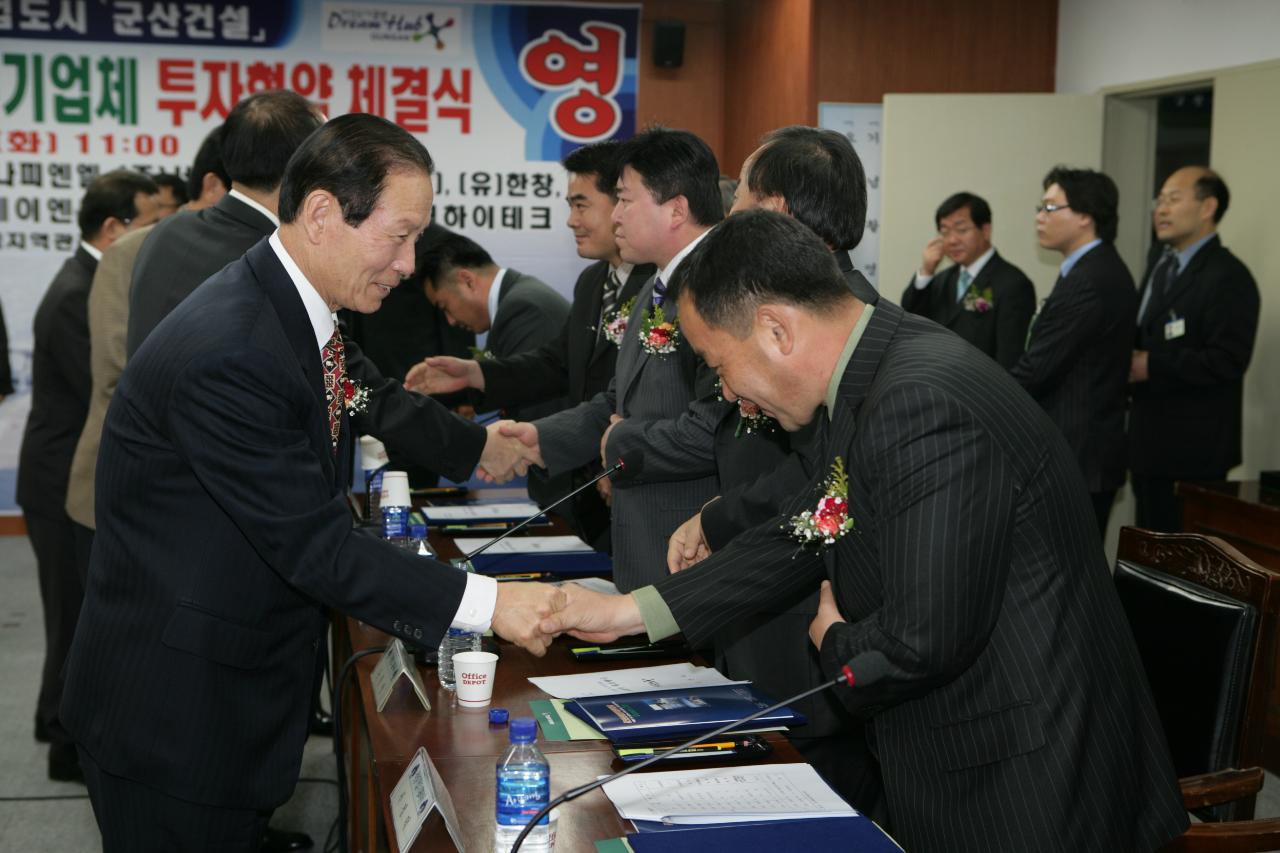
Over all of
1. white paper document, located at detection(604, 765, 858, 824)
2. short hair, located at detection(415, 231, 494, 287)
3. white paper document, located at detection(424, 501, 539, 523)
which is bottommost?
white paper document, located at detection(424, 501, 539, 523)

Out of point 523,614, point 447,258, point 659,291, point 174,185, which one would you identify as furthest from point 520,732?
point 174,185

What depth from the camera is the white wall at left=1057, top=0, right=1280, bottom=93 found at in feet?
16.4

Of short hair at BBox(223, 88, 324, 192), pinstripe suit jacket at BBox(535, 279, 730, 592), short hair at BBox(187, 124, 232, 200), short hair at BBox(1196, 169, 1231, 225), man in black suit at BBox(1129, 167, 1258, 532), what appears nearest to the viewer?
short hair at BBox(223, 88, 324, 192)

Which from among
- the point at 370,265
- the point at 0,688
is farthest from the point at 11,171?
the point at 370,265

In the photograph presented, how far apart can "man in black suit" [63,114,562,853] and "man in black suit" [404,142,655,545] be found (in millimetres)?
1927

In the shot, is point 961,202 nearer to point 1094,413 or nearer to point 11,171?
point 1094,413

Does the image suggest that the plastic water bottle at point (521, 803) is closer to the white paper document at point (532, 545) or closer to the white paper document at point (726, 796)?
the white paper document at point (726, 796)

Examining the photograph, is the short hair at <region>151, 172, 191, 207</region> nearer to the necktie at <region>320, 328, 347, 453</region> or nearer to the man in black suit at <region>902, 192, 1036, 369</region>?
the man in black suit at <region>902, 192, 1036, 369</region>

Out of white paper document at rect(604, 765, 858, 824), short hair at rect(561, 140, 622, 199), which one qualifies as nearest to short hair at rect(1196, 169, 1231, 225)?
short hair at rect(561, 140, 622, 199)

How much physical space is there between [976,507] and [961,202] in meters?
4.50

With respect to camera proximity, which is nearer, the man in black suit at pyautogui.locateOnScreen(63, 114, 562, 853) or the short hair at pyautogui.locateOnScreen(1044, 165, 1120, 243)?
the man in black suit at pyautogui.locateOnScreen(63, 114, 562, 853)

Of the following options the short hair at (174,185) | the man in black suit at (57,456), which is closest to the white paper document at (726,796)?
the man in black suit at (57,456)

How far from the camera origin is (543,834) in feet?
4.91

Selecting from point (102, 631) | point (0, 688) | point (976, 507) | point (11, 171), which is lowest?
point (0, 688)
